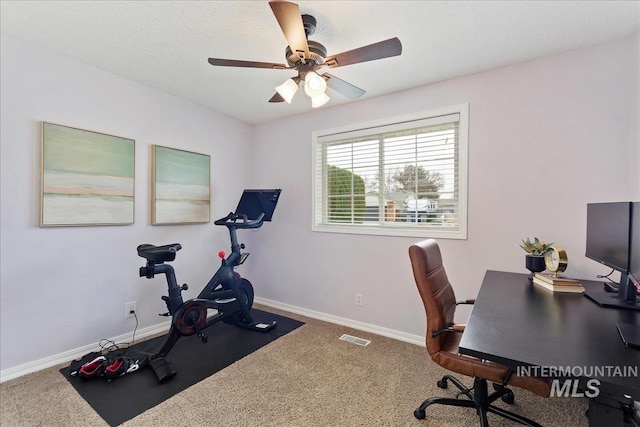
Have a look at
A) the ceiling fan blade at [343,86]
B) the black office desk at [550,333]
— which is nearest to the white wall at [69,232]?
the ceiling fan blade at [343,86]

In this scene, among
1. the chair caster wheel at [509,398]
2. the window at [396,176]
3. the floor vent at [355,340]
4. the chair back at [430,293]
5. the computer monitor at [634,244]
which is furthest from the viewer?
the floor vent at [355,340]

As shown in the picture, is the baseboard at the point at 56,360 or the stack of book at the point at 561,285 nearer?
the stack of book at the point at 561,285

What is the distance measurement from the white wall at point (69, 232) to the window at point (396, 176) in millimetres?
1604

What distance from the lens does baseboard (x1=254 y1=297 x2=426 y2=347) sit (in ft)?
8.92

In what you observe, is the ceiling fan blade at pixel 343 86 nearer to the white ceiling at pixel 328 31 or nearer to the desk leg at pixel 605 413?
the white ceiling at pixel 328 31

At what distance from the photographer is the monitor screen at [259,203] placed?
123 inches

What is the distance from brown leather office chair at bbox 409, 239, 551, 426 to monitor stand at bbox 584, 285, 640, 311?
57 centimetres

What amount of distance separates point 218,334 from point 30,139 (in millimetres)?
2219

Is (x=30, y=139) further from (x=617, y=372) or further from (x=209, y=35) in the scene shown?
(x=617, y=372)

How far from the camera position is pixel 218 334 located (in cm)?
286

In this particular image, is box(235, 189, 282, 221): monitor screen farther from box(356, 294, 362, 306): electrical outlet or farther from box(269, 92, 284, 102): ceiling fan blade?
box(356, 294, 362, 306): electrical outlet

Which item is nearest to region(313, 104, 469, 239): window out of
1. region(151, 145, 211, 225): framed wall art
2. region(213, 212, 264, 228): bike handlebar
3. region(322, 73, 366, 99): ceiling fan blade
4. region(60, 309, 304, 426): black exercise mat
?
region(213, 212, 264, 228): bike handlebar

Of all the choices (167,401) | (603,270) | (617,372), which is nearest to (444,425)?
(617,372)

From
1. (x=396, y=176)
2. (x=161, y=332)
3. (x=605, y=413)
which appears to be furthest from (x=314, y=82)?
(x=161, y=332)
